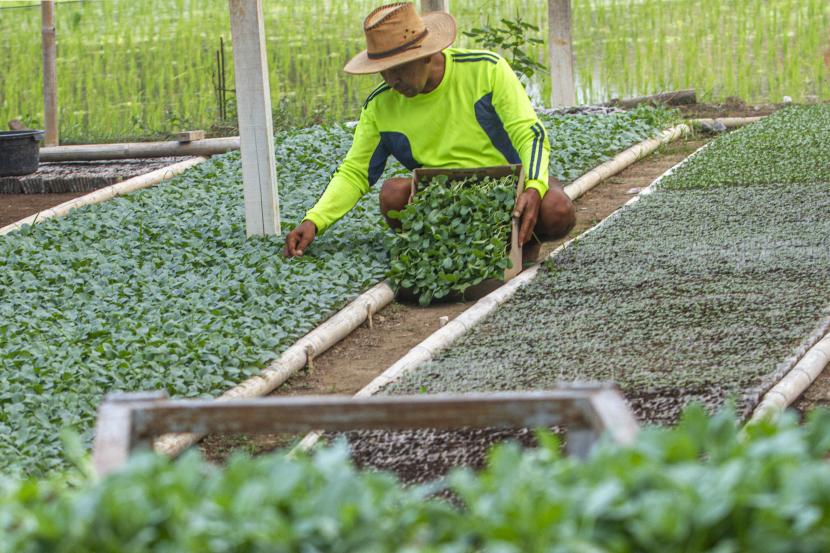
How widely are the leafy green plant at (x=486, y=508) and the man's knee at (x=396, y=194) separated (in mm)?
4169

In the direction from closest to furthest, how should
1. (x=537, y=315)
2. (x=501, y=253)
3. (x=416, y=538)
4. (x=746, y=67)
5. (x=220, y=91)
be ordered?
(x=416, y=538), (x=537, y=315), (x=501, y=253), (x=220, y=91), (x=746, y=67)

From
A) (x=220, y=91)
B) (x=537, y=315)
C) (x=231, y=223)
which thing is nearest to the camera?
(x=537, y=315)

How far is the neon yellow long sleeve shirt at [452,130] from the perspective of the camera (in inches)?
211

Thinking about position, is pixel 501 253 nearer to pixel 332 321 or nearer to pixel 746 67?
pixel 332 321

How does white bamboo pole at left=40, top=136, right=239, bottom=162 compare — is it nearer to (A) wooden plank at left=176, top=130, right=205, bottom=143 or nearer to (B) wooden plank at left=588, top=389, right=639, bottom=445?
(A) wooden plank at left=176, top=130, right=205, bottom=143

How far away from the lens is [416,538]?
141 centimetres

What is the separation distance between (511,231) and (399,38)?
100 cm

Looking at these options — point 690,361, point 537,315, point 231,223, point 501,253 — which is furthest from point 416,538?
point 231,223

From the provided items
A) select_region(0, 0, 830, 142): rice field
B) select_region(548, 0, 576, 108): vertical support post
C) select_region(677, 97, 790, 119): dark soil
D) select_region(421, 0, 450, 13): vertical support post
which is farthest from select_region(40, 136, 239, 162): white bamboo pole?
select_region(677, 97, 790, 119): dark soil

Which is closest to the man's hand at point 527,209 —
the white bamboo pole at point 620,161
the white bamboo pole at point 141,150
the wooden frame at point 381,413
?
the white bamboo pole at point 620,161

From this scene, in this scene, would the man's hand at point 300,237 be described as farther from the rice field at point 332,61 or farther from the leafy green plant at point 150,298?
the rice field at point 332,61

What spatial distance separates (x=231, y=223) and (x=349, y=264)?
3.95ft

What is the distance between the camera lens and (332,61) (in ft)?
45.3

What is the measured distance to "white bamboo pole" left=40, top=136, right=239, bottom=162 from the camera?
31.7 feet
